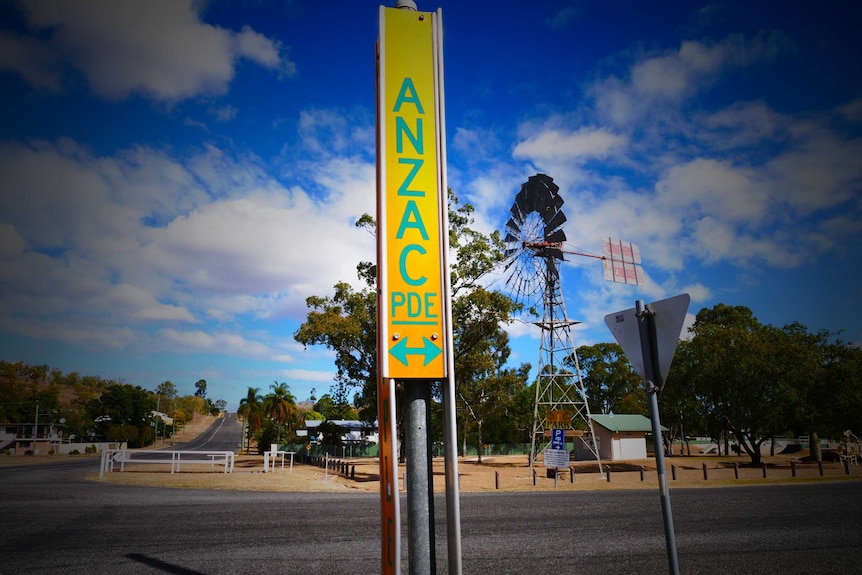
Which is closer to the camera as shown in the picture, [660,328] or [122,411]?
[660,328]

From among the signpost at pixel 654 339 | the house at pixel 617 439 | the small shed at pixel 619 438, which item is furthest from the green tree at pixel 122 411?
the signpost at pixel 654 339

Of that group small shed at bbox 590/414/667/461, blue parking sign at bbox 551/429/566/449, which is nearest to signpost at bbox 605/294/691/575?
blue parking sign at bbox 551/429/566/449

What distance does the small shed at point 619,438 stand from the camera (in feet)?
167

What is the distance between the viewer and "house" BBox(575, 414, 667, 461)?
50.8 meters

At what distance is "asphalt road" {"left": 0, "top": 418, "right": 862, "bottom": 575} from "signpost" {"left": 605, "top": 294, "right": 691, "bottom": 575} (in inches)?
150

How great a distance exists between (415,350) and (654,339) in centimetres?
241

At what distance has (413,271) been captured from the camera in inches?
182

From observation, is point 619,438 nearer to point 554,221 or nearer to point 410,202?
point 554,221

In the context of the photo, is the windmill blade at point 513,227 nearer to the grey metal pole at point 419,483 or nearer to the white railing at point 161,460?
the white railing at point 161,460

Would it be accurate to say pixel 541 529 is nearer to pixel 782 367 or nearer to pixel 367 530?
pixel 367 530

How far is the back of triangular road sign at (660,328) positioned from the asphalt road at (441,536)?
3936 millimetres

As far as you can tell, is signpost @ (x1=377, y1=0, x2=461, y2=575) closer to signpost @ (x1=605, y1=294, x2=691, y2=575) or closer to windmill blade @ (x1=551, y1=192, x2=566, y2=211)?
signpost @ (x1=605, y1=294, x2=691, y2=575)

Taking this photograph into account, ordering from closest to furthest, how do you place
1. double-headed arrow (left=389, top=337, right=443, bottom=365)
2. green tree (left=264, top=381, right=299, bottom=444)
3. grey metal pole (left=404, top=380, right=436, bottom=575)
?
grey metal pole (left=404, top=380, right=436, bottom=575)
double-headed arrow (left=389, top=337, right=443, bottom=365)
green tree (left=264, top=381, right=299, bottom=444)

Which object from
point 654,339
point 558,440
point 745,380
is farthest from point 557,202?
point 654,339
